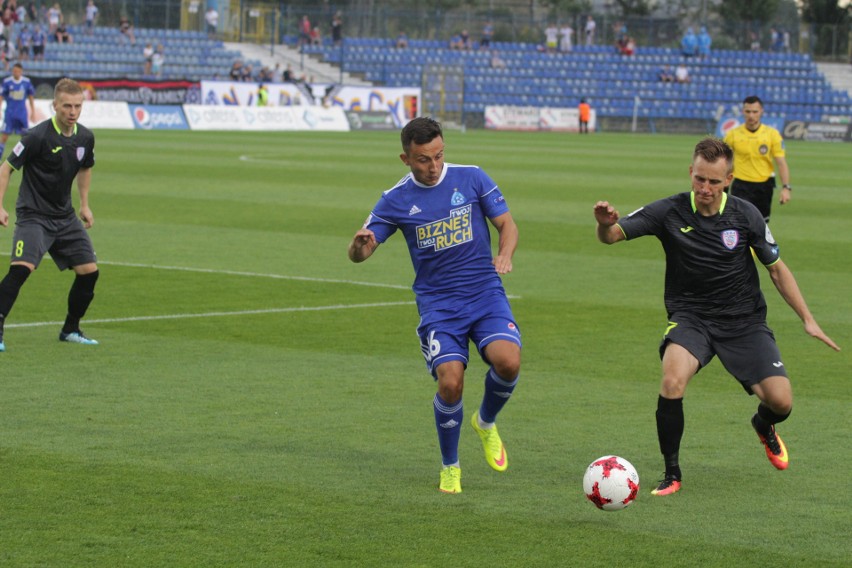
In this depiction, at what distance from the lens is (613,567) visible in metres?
5.67

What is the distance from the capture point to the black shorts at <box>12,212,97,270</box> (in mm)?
11000

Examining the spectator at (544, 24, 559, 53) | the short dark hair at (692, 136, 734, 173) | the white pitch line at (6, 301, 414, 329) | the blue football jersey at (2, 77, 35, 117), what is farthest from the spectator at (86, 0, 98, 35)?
the short dark hair at (692, 136, 734, 173)

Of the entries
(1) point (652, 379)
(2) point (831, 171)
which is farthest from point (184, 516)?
(2) point (831, 171)

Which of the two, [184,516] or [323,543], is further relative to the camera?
[184,516]

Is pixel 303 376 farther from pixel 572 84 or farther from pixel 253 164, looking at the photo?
pixel 572 84

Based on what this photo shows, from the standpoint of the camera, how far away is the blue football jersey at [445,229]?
7277 mm

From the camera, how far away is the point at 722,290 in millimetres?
7348

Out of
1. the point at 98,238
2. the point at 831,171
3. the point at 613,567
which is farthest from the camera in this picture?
the point at 831,171

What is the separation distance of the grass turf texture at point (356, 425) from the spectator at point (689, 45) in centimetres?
4991

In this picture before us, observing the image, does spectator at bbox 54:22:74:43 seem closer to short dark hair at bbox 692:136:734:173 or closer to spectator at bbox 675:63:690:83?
spectator at bbox 675:63:690:83

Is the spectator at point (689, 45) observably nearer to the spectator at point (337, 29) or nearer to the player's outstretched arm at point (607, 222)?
the spectator at point (337, 29)

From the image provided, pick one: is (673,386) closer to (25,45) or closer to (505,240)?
(505,240)

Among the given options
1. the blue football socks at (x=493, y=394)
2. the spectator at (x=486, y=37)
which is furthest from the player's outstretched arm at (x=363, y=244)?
the spectator at (x=486, y=37)

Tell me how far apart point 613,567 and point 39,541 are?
237 centimetres
